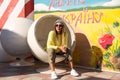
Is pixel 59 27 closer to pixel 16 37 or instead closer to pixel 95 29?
pixel 95 29

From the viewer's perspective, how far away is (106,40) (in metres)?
5.23

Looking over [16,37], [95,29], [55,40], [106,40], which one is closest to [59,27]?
[55,40]

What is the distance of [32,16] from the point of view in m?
6.75

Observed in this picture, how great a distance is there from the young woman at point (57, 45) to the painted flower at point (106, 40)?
0.96 meters

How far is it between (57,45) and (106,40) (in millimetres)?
1180

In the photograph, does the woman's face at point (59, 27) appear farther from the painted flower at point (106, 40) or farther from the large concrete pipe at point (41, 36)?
the painted flower at point (106, 40)

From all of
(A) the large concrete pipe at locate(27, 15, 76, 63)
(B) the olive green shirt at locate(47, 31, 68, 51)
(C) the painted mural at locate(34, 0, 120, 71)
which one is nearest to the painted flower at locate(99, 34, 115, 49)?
(C) the painted mural at locate(34, 0, 120, 71)

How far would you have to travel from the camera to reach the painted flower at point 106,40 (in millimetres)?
5165

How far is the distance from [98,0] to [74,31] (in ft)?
3.23

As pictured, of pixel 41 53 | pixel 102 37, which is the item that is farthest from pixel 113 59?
pixel 41 53

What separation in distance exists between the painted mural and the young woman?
2.99 ft

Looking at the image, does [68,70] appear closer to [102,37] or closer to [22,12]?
[102,37]

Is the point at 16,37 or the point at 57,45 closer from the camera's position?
the point at 57,45

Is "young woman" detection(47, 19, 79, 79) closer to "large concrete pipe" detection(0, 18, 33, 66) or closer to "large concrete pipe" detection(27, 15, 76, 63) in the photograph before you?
"large concrete pipe" detection(27, 15, 76, 63)
